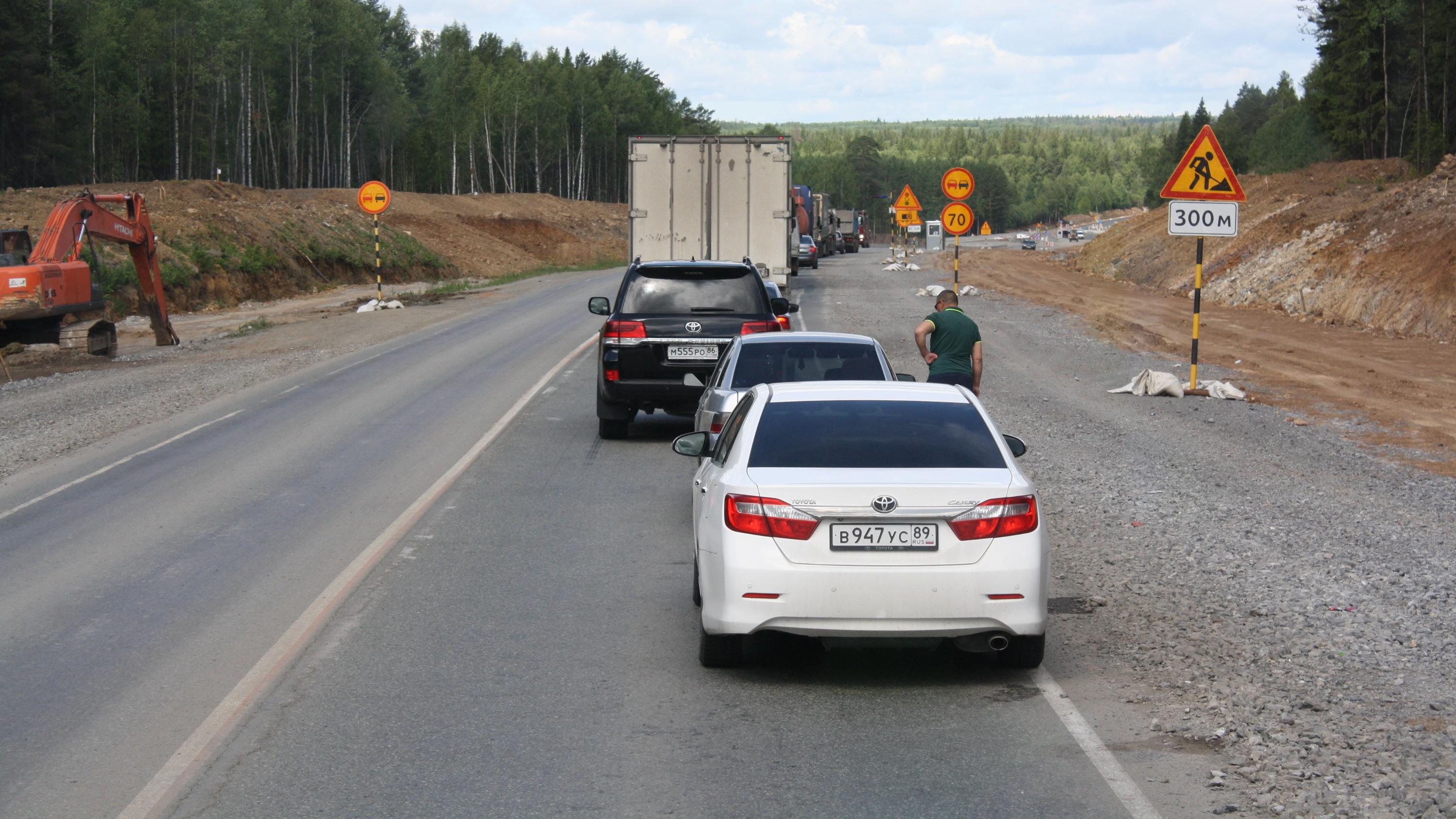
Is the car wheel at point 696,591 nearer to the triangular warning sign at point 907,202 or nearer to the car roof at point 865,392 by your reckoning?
the car roof at point 865,392

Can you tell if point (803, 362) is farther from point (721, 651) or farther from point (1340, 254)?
point (1340, 254)

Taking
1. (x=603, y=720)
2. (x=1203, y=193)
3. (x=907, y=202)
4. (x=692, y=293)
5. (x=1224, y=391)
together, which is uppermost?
(x=907, y=202)

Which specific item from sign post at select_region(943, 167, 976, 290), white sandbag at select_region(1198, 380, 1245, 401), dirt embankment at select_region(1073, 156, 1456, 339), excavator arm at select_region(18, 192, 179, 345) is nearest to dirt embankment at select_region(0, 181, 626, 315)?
excavator arm at select_region(18, 192, 179, 345)

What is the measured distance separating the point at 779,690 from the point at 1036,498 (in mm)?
1461

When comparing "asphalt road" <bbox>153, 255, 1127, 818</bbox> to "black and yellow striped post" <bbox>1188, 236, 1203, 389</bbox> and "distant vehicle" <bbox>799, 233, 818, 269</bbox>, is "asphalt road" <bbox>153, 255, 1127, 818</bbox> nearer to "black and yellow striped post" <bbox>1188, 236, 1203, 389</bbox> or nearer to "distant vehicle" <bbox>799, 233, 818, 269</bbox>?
"black and yellow striped post" <bbox>1188, 236, 1203, 389</bbox>

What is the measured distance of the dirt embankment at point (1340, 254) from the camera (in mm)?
26719

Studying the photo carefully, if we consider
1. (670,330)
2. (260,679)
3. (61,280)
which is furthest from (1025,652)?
(61,280)

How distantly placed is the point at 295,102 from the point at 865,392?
275 feet

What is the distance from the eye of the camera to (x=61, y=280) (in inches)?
966

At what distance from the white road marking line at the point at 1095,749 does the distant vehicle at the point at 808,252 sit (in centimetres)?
4512

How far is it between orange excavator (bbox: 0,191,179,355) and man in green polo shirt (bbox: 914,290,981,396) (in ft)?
58.8

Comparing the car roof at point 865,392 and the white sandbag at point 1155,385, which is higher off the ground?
the car roof at point 865,392

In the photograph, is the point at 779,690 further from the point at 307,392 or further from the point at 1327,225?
the point at 1327,225

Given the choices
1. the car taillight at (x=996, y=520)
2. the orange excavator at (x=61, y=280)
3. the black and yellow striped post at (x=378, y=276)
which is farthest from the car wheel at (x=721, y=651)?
the orange excavator at (x=61, y=280)
